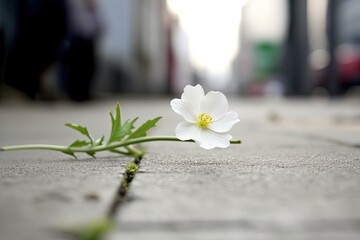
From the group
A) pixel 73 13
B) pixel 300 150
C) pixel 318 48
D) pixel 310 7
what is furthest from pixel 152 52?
pixel 300 150

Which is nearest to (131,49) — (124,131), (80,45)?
(80,45)

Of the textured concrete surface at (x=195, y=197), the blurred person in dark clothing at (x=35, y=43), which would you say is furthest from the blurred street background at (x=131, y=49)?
the textured concrete surface at (x=195, y=197)

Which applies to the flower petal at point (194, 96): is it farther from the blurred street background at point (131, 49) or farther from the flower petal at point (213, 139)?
the blurred street background at point (131, 49)

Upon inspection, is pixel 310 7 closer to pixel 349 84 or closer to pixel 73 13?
pixel 349 84

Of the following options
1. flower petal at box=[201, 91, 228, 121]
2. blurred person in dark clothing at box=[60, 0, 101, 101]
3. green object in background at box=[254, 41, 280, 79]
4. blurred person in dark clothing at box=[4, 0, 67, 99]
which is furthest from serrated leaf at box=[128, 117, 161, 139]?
green object in background at box=[254, 41, 280, 79]

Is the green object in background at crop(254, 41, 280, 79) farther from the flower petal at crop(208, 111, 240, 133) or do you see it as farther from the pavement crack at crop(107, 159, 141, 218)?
the pavement crack at crop(107, 159, 141, 218)

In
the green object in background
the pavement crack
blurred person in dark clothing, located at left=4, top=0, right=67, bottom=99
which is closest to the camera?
the pavement crack

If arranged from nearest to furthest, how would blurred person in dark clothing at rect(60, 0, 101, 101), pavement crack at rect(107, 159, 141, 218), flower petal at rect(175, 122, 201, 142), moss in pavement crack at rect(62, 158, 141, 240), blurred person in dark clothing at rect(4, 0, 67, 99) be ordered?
moss in pavement crack at rect(62, 158, 141, 240)
pavement crack at rect(107, 159, 141, 218)
flower petal at rect(175, 122, 201, 142)
blurred person in dark clothing at rect(4, 0, 67, 99)
blurred person in dark clothing at rect(60, 0, 101, 101)
